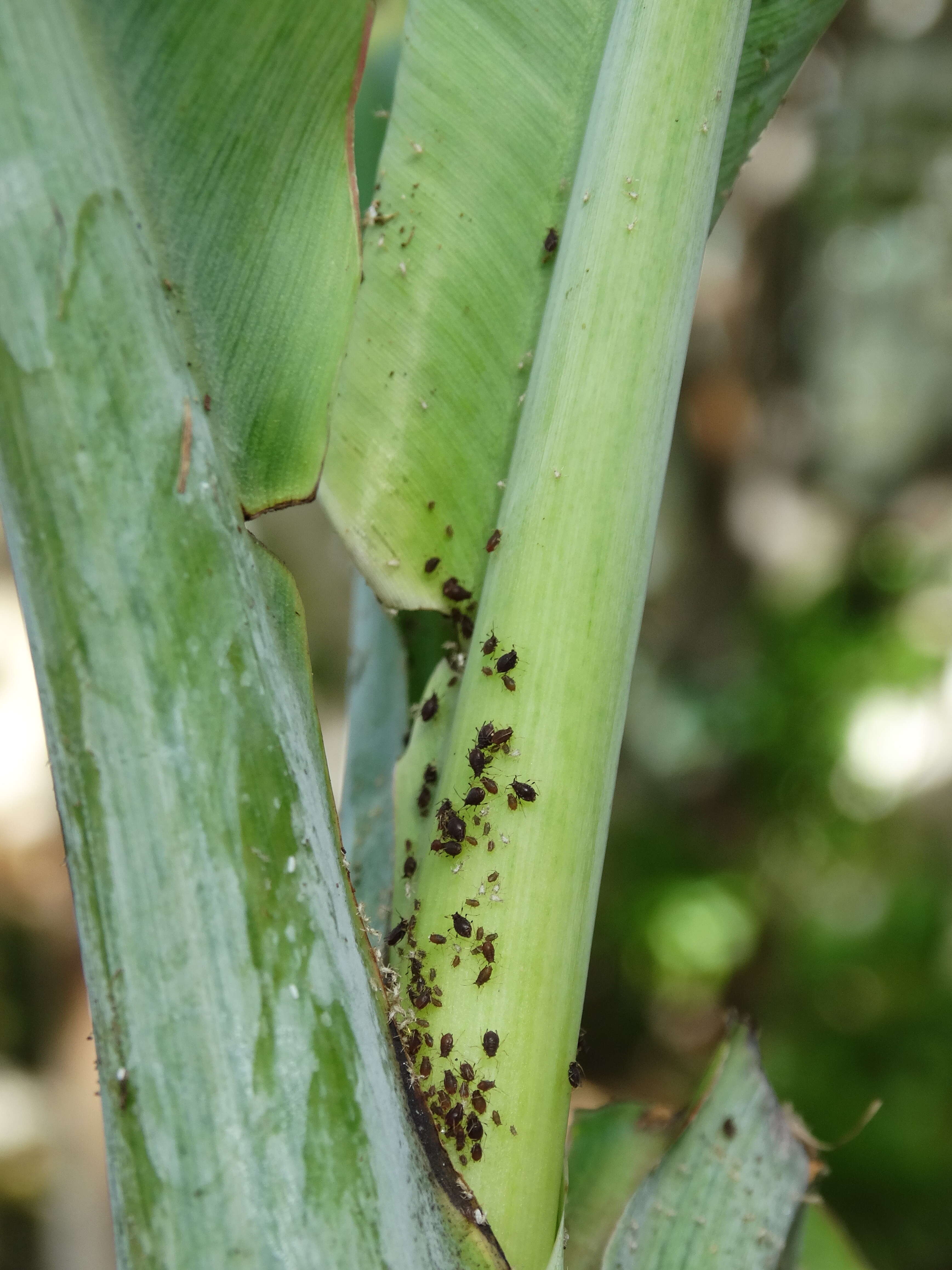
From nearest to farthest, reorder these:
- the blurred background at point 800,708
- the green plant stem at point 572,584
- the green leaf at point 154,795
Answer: the green leaf at point 154,795
the green plant stem at point 572,584
the blurred background at point 800,708

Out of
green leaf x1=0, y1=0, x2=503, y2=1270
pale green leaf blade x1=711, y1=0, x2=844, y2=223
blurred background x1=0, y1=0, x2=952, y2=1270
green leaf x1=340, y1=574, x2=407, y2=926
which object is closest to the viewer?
green leaf x1=0, y1=0, x2=503, y2=1270

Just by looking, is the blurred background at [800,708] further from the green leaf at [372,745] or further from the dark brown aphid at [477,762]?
the dark brown aphid at [477,762]

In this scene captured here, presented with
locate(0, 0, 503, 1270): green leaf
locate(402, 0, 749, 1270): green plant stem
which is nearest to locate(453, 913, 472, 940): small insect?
locate(402, 0, 749, 1270): green plant stem

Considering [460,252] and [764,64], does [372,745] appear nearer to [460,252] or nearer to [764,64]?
[460,252]

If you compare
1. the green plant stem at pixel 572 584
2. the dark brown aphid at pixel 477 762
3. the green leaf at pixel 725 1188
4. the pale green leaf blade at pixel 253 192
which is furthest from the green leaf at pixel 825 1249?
the pale green leaf blade at pixel 253 192

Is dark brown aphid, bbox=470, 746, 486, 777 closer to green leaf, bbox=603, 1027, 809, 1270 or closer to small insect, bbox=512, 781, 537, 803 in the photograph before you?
small insect, bbox=512, 781, 537, 803

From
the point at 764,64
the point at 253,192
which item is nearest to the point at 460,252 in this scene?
the point at 253,192
